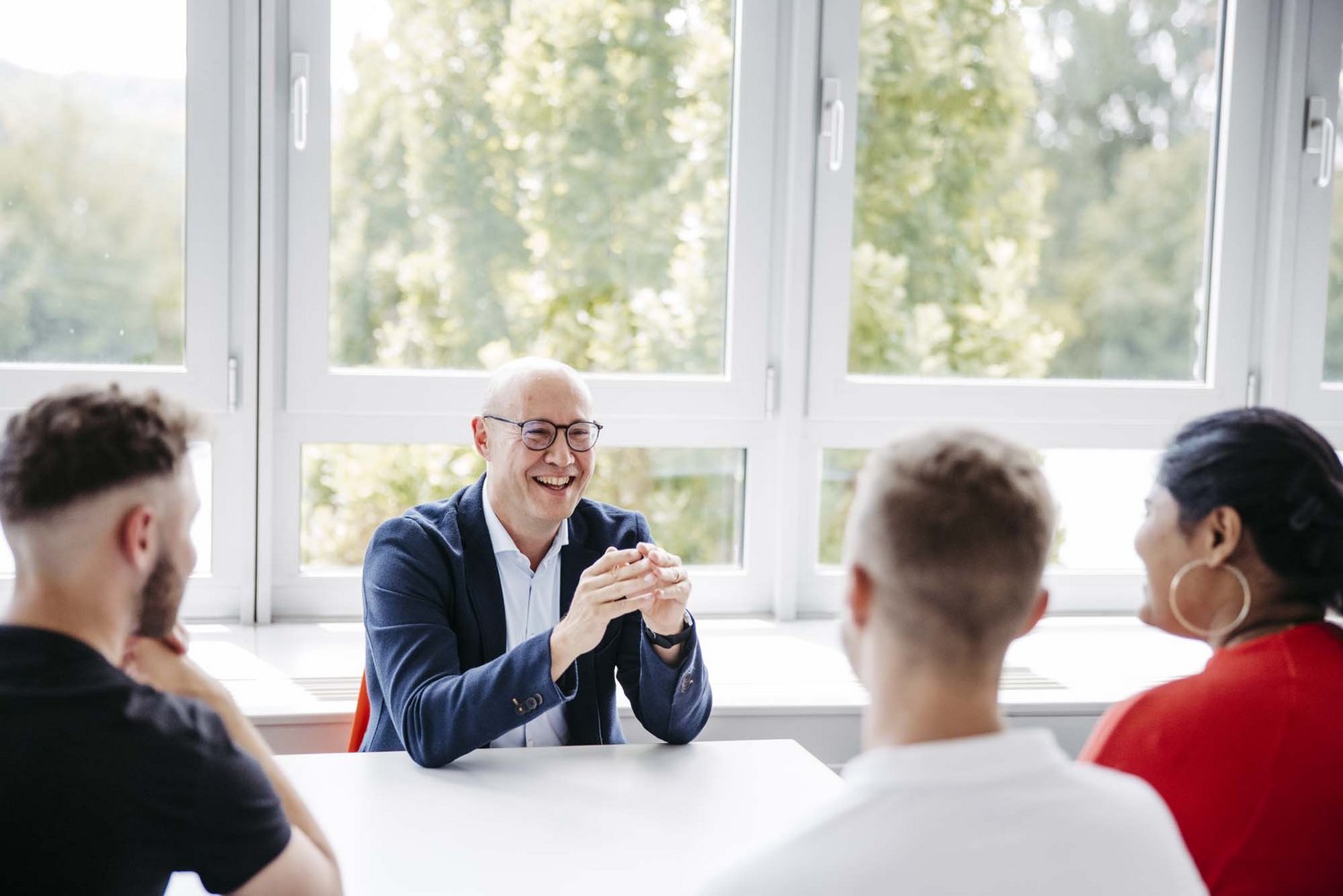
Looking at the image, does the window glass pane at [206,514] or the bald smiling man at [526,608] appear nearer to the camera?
the bald smiling man at [526,608]

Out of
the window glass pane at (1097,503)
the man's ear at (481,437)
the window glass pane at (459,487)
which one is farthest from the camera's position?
the window glass pane at (1097,503)

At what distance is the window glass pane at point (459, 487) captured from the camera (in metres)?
3.21

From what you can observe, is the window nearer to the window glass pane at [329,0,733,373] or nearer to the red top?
the window glass pane at [329,0,733,373]

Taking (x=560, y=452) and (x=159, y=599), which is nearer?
(x=159, y=599)

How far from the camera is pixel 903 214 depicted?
343 cm

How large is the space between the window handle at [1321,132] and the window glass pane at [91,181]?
292 centimetres

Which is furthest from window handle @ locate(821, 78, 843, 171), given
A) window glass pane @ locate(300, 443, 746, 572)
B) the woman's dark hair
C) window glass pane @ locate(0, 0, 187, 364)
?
the woman's dark hair

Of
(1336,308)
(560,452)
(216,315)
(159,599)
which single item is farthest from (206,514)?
(1336,308)

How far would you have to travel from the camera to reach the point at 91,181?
3.03 metres

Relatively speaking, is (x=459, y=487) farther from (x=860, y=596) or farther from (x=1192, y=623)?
(x=860, y=596)

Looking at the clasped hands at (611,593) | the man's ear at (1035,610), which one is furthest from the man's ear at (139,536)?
the clasped hands at (611,593)

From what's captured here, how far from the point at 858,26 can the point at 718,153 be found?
482mm

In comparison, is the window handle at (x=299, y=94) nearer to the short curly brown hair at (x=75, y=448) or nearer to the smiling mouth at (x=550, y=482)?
the smiling mouth at (x=550, y=482)

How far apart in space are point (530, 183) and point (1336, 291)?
230cm
